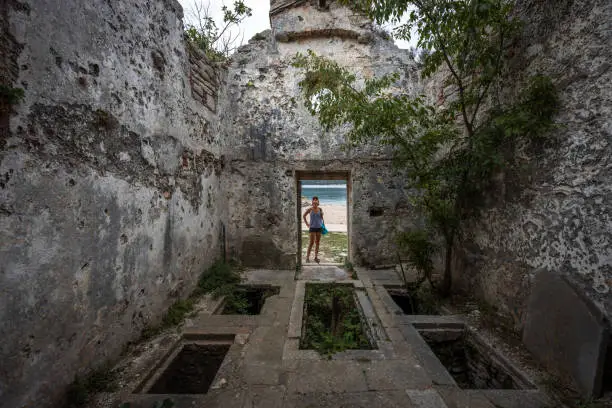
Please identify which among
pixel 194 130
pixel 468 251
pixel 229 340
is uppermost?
pixel 194 130

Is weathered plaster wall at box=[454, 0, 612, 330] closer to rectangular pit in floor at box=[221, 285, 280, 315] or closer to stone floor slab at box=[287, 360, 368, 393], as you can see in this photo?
stone floor slab at box=[287, 360, 368, 393]

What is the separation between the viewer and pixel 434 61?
3182 mm

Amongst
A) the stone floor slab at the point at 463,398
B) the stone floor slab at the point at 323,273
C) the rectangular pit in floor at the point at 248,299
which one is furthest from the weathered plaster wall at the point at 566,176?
the rectangular pit in floor at the point at 248,299

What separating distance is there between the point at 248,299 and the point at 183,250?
1389 millimetres

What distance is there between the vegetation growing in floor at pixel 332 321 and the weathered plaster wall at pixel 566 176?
1.65 m

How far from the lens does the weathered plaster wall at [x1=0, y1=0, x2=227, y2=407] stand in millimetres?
1591

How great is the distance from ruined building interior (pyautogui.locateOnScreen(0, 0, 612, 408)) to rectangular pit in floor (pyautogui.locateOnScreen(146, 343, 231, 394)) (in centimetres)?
4

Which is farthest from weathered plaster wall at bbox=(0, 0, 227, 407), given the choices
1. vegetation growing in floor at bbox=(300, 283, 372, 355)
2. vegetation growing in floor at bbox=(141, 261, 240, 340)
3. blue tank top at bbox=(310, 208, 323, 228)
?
blue tank top at bbox=(310, 208, 323, 228)

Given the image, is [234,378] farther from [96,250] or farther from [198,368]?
[96,250]

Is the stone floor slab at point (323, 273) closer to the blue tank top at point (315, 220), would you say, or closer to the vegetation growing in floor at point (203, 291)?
the blue tank top at point (315, 220)

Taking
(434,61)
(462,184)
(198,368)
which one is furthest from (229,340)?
(434,61)

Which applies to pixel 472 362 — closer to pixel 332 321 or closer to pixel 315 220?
pixel 332 321

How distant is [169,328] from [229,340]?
726mm

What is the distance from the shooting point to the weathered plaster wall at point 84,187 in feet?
5.22
